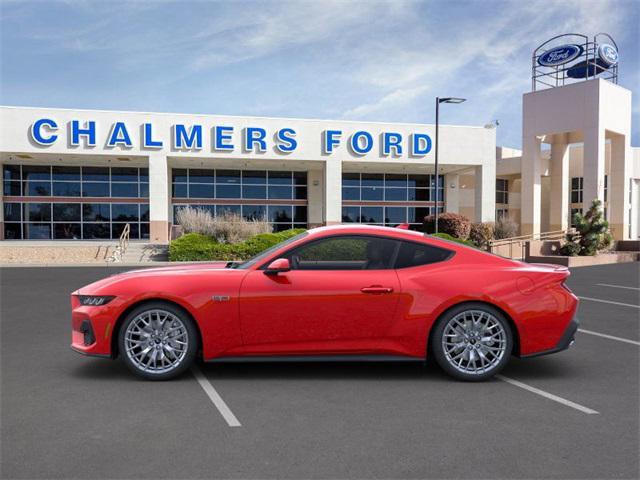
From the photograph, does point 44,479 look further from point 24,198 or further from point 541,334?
point 24,198

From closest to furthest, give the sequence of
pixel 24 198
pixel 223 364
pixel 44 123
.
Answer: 1. pixel 223 364
2. pixel 44 123
3. pixel 24 198

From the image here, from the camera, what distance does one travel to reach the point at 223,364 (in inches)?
224

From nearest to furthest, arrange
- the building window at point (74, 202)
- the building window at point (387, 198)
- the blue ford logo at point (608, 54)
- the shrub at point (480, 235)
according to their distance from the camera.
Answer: the shrub at point (480, 235)
the blue ford logo at point (608, 54)
the building window at point (74, 202)
the building window at point (387, 198)

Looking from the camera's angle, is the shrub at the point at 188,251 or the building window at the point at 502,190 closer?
the shrub at the point at 188,251

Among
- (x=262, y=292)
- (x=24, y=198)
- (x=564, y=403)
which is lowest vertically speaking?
(x=564, y=403)

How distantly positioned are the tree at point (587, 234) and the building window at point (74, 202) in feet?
76.8

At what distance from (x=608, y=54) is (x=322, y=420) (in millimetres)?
33109

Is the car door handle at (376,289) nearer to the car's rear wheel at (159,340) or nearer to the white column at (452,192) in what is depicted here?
the car's rear wheel at (159,340)

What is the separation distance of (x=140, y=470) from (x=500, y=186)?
139ft

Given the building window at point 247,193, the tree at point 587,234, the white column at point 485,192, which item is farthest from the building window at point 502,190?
the tree at point 587,234

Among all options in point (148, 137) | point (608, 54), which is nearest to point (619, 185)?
point (608, 54)

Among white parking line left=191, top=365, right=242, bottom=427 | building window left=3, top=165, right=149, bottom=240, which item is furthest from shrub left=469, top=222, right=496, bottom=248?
white parking line left=191, top=365, right=242, bottom=427

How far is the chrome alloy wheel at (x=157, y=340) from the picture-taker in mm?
5039

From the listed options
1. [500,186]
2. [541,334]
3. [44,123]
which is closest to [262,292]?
[541,334]
